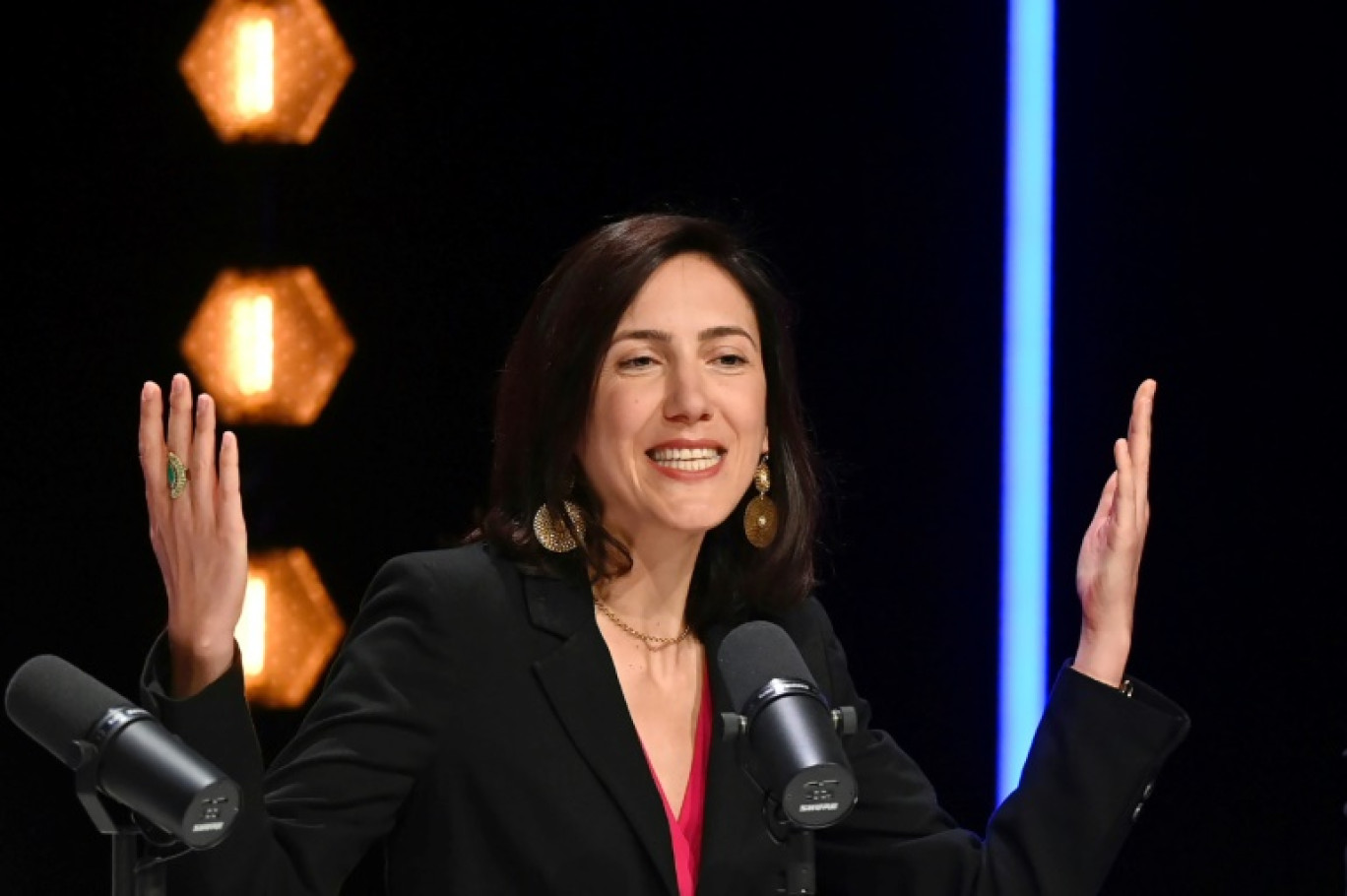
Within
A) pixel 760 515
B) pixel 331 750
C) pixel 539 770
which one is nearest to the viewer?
pixel 331 750

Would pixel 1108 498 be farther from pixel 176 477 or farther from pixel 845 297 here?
pixel 845 297

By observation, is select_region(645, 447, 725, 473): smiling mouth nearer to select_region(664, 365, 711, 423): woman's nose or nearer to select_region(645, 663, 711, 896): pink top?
select_region(664, 365, 711, 423): woman's nose

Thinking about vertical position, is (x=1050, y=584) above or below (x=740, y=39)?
below

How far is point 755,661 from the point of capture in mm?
1803

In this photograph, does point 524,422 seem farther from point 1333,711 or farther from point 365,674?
point 1333,711

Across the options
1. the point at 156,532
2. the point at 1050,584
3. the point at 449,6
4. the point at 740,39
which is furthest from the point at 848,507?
the point at 156,532

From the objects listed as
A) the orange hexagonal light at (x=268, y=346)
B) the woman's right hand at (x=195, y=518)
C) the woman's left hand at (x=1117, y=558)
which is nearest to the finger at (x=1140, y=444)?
the woman's left hand at (x=1117, y=558)

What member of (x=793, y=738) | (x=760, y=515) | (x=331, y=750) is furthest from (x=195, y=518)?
(x=760, y=515)

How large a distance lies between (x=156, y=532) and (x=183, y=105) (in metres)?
2.04

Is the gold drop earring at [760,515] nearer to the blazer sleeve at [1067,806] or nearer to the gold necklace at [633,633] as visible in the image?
the gold necklace at [633,633]

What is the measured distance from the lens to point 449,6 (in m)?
3.77

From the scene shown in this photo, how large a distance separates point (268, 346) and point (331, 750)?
1639mm

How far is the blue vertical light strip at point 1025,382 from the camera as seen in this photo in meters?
3.68

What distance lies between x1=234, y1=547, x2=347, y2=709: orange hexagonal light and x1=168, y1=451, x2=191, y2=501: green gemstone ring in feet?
6.40
